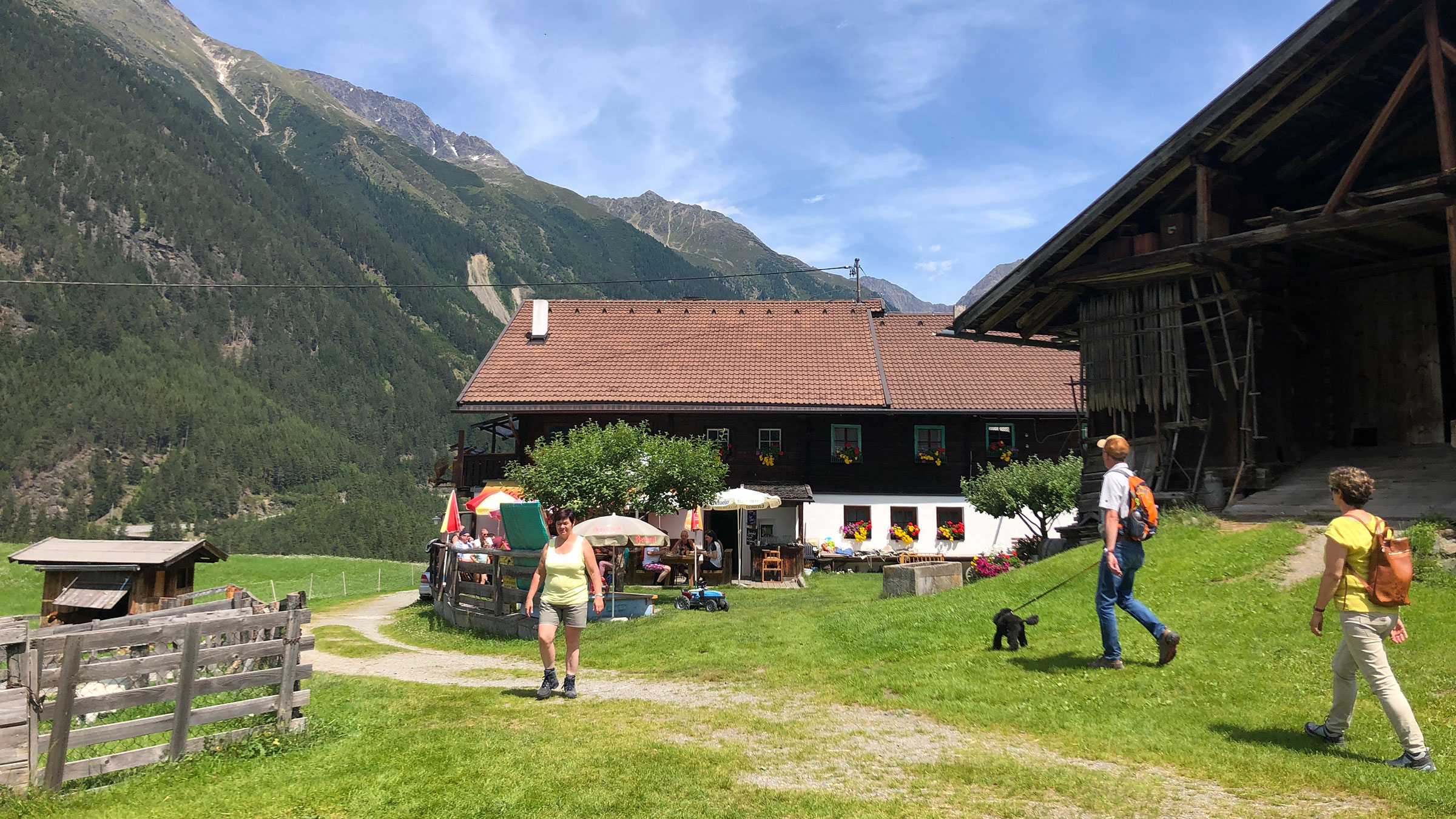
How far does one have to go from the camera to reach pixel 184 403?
112m

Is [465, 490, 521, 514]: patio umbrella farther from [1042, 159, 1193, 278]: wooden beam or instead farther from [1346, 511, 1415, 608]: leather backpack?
[1346, 511, 1415, 608]: leather backpack

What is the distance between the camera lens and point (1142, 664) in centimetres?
849

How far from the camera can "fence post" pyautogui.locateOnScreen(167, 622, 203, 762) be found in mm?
6777

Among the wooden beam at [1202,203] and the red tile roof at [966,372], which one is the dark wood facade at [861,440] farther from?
the wooden beam at [1202,203]

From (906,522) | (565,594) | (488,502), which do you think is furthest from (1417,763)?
(906,522)

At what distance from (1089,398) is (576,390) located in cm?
2059

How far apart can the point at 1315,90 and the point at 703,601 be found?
499 inches

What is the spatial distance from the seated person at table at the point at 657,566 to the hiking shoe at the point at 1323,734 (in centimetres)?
1670

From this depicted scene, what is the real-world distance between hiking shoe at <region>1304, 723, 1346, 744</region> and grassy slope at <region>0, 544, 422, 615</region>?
30559 mm

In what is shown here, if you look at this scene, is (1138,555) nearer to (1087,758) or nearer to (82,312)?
(1087,758)

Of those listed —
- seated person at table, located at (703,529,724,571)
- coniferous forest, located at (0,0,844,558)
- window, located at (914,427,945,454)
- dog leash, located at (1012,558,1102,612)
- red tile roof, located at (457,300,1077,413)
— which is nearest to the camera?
dog leash, located at (1012,558,1102,612)

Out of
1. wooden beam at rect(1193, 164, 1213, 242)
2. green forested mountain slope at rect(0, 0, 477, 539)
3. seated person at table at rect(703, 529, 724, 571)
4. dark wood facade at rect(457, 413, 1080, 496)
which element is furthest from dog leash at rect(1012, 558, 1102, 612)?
green forested mountain slope at rect(0, 0, 477, 539)

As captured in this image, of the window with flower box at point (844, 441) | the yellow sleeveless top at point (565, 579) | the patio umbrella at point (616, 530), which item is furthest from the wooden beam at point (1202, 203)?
the window with flower box at point (844, 441)

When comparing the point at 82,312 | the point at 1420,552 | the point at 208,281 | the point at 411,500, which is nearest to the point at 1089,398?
the point at 1420,552
